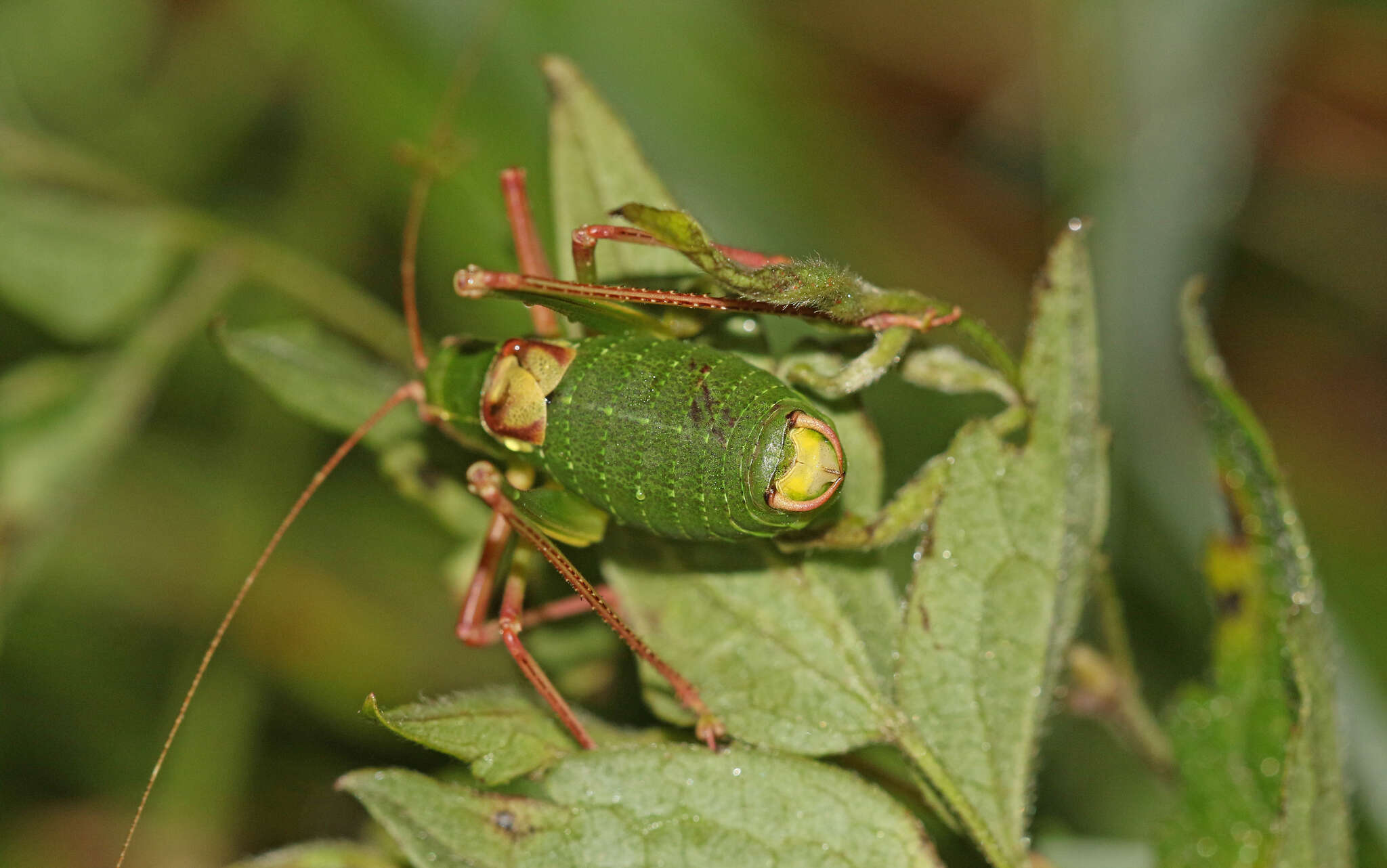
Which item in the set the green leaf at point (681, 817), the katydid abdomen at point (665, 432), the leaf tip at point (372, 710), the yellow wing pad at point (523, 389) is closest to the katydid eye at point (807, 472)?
the katydid abdomen at point (665, 432)

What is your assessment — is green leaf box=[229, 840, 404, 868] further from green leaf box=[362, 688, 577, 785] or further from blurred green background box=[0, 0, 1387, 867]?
blurred green background box=[0, 0, 1387, 867]

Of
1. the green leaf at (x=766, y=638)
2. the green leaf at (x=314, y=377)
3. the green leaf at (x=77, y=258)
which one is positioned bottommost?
the green leaf at (x=766, y=638)

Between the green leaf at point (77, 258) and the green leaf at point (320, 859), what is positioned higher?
the green leaf at point (77, 258)

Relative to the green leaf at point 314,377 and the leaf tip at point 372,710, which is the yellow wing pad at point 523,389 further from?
the leaf tip at point 372,710

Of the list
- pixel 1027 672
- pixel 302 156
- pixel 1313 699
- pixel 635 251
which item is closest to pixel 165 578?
pixel 302 156

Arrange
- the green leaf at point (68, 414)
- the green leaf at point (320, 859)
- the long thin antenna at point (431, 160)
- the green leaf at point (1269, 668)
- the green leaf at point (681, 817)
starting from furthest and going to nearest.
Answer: the green leaf at point (68, 414) < the long thin antenna at point (431, 160) < the green leaf at point (320, 859) < the green leaf at point (1269, 668) < the green leaf at point (681, 817)

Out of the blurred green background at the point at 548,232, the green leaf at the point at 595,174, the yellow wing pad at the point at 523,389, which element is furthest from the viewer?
the blurred green background at the point at 548,232

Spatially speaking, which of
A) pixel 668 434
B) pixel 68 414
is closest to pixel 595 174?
pixel 668 434
